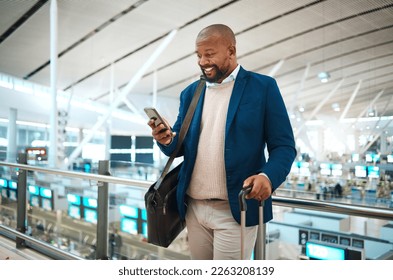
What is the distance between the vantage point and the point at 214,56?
1353 mm

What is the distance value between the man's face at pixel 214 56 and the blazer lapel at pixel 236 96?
61mm

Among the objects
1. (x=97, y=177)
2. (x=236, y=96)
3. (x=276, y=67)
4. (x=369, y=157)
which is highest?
(x=276, y=67)

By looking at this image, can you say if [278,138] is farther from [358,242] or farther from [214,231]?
[358,242]

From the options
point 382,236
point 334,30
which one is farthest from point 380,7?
point 382,236

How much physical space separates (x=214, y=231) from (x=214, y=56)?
0.66 m

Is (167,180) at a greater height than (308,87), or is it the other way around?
(308,87)

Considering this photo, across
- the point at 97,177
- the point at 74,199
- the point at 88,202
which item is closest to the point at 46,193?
the point at 74,199

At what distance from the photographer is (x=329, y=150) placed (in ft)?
26.5

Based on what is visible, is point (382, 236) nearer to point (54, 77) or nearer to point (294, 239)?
point (294, 239)

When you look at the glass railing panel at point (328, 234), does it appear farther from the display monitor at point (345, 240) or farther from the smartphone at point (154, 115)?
the smartphone at point (154, 115)

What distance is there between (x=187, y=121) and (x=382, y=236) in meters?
7.49

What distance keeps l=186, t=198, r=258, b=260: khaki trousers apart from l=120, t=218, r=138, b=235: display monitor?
897 cm

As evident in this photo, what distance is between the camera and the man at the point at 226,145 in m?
1.32

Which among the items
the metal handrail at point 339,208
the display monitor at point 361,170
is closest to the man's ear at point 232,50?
the metal handrail at point 339,208
